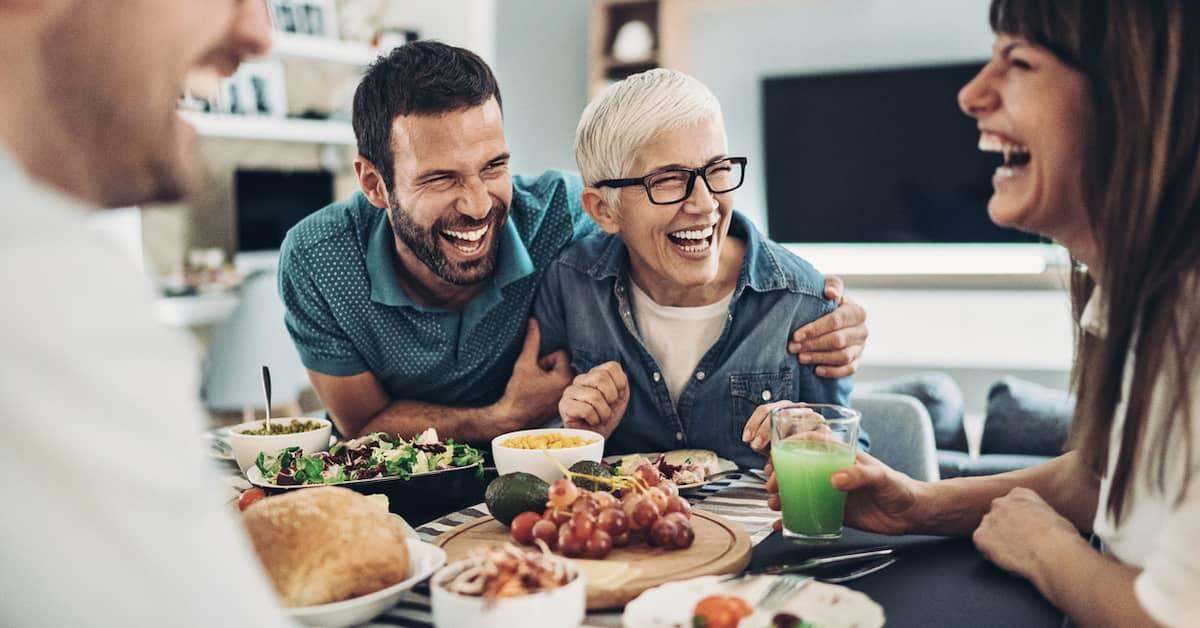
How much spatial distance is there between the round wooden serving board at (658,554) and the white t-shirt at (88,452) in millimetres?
607

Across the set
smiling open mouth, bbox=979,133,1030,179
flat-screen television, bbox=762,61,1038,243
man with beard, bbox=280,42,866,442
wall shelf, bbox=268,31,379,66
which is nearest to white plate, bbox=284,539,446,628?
smiling open mouth, bbox=979,133,1030,179

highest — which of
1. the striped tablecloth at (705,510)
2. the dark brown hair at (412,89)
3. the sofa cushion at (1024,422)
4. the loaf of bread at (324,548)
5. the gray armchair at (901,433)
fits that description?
the dark brown hair at (412,89)

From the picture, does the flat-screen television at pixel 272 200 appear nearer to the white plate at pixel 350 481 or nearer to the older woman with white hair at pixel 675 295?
the older woman with white hair at pixel 675 295

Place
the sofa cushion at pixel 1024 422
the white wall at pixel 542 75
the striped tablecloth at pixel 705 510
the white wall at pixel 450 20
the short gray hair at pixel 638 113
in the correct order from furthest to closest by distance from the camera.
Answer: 1. the white wall at pixel 542 75
2. the white wall at pixel 450 20
3. the sofa cushion at pixel 1024 422
4. the short gray hair at pixel 638 113
5. the striped tablecloth at pixel 705 510

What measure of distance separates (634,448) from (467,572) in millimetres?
1010

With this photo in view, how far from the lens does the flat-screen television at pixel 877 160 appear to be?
5809mm

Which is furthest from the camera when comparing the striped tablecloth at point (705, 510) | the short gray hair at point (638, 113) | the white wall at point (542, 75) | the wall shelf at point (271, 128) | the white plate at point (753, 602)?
the white wall at point (542, 75)

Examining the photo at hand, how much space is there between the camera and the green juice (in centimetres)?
141

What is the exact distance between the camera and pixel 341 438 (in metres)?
2.33

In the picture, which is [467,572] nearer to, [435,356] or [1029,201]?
[1029,201]

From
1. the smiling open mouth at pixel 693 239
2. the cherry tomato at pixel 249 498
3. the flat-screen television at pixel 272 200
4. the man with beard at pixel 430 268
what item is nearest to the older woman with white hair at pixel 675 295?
the smiling open mouth at pixel 693 239

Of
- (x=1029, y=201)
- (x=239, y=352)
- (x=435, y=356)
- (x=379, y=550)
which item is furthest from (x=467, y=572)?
(x=239, y=352)

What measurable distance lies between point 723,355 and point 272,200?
4631mm

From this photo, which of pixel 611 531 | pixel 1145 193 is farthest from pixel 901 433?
pixel 1145 193
